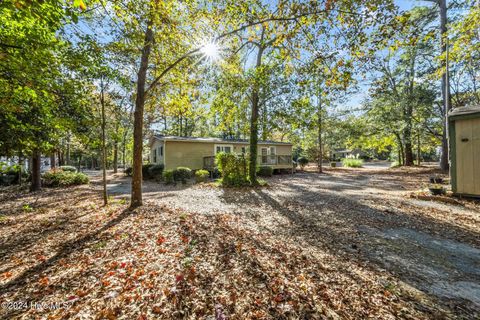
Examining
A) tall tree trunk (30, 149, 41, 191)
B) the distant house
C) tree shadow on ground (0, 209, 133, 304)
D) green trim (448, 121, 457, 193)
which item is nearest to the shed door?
green trim (448, 121, 457, 193)

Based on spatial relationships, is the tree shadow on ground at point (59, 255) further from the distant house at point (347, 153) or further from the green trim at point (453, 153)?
the distant house at point (347, 153)

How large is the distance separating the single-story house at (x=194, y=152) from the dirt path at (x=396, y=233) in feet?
31.0

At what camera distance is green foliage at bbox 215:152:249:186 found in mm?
11117

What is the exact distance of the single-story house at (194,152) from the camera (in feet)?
55.5

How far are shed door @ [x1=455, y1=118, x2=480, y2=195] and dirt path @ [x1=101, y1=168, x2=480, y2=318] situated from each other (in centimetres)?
76

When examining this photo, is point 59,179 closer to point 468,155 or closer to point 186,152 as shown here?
point 186,152

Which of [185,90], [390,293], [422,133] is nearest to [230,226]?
[390,293]

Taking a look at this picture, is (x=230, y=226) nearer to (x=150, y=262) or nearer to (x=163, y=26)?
(x=150, y=262)

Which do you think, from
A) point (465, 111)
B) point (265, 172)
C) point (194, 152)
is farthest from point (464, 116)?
point (194, 152)

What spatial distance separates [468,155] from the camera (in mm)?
6660

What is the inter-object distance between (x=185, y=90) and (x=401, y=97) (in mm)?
19535

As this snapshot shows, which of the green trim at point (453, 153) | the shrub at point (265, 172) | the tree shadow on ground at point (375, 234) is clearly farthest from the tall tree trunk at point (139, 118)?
the shrub at point (265, 172)

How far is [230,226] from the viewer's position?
4715 millimetres

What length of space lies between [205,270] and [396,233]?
4266 mm
